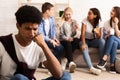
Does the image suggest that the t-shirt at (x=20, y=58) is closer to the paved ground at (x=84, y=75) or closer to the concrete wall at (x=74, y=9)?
the paved ground at (x=84, y=75)

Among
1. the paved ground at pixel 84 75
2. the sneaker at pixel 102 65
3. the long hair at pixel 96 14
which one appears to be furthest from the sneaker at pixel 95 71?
the long hair at pixel 96 14

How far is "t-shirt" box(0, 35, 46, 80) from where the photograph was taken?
1534 millimetres

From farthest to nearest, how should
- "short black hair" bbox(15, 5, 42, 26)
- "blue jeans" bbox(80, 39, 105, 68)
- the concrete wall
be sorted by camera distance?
1. the concrete wall
2. "blue jeans" bbox(80, 39, 105, 68)
3. "short black hair" bbox(15, 5, 42, 26)

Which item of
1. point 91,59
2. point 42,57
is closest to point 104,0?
point 91,59

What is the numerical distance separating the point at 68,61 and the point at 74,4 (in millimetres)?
1482

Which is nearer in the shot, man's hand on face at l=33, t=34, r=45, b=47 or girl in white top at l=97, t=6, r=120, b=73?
man's hand on face at l=33, t=34, r=45, b=47

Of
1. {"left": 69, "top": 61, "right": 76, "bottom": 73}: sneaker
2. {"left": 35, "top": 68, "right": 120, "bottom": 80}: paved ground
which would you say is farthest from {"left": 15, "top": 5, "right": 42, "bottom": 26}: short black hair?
{"left": 69, "top": 61, "right": 76, "bottom": 73}: sneaker

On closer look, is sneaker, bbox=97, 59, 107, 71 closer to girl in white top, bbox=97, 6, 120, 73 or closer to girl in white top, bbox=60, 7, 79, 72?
girl in white top, bbox=97, 6, 120, 73

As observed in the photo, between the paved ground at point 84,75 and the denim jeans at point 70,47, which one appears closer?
the paved ground at point 84,75

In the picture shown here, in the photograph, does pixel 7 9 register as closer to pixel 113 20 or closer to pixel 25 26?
pixel 113 20

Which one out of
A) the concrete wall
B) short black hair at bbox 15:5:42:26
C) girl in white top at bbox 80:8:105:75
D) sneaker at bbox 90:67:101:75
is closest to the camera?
short black hair at bbox 15:5:42:26

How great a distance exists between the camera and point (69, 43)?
12.8 feet

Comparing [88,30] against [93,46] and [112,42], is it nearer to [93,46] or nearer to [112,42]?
[93,46]

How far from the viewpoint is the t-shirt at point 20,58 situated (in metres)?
1.53
